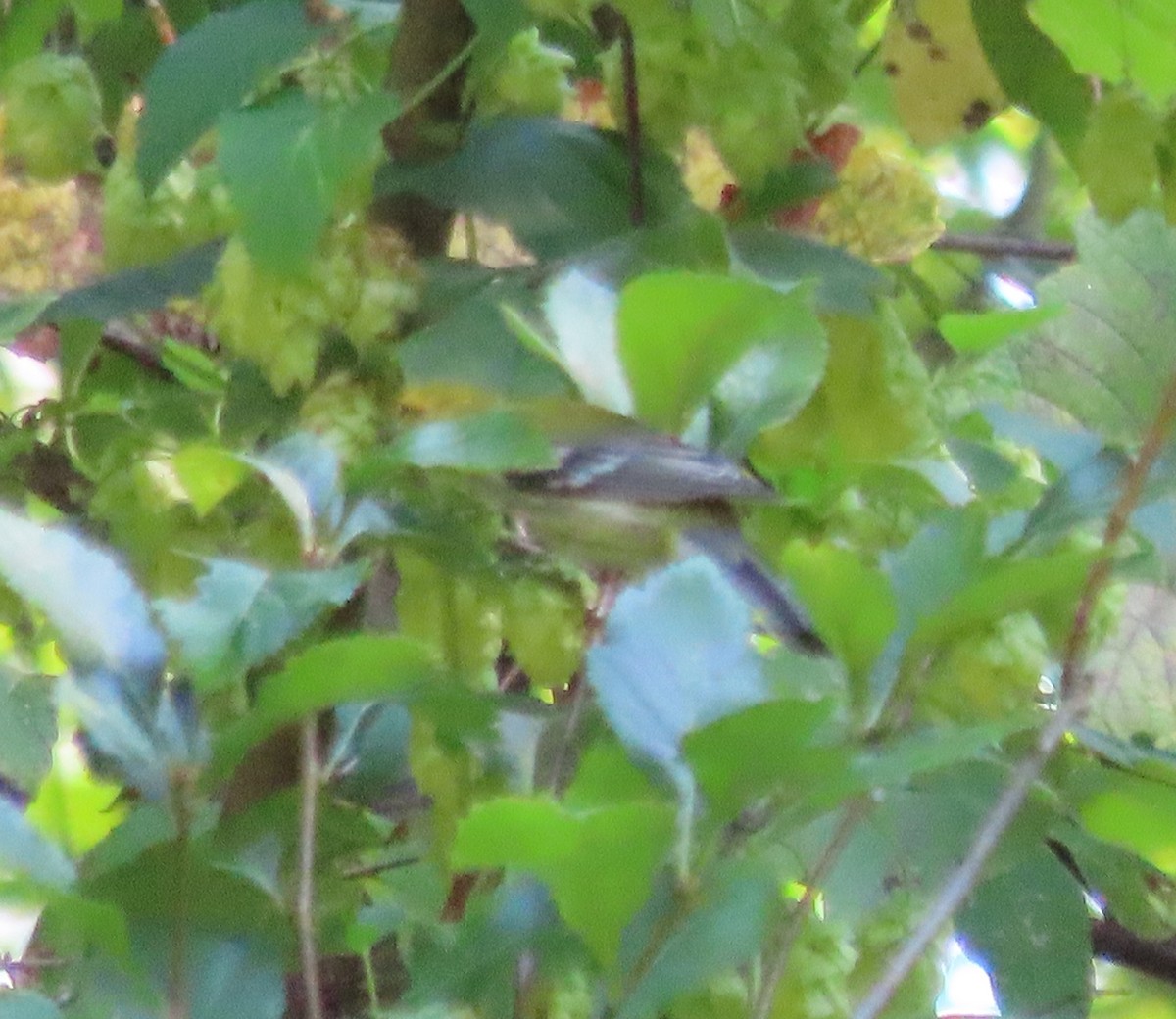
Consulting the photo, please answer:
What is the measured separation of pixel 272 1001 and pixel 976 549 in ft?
0.71

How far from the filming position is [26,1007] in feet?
1.15

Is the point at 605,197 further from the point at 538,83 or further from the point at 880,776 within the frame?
the point at 880,776

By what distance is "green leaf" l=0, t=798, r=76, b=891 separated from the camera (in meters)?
0.34

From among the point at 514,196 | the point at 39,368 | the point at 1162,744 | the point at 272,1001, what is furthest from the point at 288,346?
the point at 39,368

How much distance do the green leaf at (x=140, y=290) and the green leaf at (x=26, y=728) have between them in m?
0.14

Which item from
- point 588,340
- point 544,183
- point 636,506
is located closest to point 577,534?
point 636,506

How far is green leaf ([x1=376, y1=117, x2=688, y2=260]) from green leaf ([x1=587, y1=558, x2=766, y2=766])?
0.81 feet

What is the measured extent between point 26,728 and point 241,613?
0.85ft

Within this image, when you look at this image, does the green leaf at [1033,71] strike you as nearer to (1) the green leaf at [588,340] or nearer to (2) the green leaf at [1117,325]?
(2) the green leaf at [1117,325]

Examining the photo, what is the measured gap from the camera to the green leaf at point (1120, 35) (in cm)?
49

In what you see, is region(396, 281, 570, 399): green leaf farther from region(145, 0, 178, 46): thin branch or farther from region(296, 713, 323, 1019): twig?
region(145, 0, 178, 46): thin branch

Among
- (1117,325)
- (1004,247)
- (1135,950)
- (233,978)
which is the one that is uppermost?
(1117,325)

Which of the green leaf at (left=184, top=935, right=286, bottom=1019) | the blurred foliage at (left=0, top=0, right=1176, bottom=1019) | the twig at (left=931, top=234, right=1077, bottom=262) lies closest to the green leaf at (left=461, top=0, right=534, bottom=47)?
the blurred foliage at (left=0, top=0, right=1176, bottom=1019)

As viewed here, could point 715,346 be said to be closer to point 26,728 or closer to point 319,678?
point 319,678
